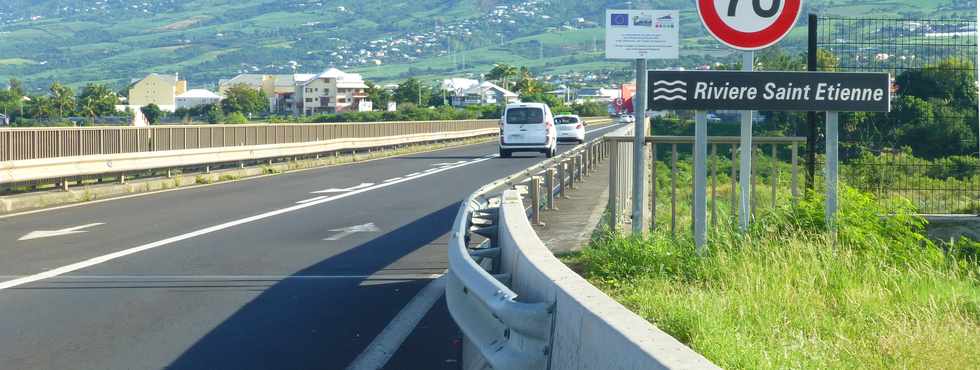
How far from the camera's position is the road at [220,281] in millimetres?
8164

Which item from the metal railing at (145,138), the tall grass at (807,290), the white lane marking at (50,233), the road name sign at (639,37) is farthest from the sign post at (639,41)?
the metal railing at (145,138)

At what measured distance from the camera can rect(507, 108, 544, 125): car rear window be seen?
132ft

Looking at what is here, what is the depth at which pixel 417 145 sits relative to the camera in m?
51.6

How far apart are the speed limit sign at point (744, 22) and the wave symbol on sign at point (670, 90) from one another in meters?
→ 0.43

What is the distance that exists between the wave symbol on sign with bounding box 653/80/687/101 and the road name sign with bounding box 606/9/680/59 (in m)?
1.14

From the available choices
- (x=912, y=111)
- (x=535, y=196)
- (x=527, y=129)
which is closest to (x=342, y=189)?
(x=535, y=196)

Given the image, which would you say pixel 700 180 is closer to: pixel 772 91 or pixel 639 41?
pixel 772 91

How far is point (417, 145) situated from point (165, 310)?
138 ft

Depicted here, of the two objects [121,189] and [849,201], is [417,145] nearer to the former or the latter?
[121,189]

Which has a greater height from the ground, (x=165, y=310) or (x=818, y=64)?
(x=818, y=64)

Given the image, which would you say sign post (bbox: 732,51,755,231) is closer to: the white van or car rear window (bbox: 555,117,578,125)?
the white van

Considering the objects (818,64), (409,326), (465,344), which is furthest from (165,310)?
(818,64)

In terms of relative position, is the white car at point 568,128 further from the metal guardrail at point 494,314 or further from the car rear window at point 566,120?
the metal guardrail at point 494,314

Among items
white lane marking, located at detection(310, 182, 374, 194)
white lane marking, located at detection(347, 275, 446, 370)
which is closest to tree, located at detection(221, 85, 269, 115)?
white lane marking, located at detection(310, 182, 374, 194)
